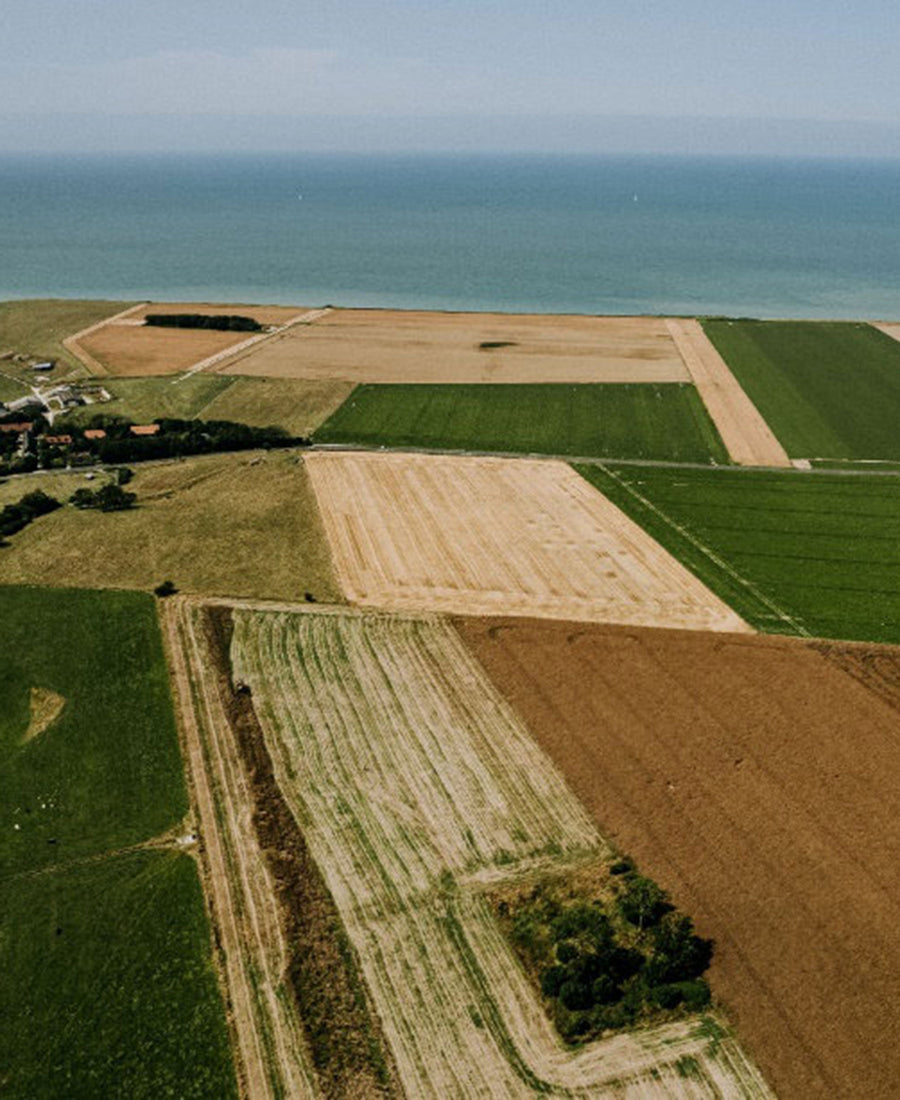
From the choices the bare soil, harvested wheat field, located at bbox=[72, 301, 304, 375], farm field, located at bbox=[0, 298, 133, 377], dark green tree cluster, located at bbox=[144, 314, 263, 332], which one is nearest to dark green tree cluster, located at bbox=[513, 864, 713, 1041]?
the bare soil

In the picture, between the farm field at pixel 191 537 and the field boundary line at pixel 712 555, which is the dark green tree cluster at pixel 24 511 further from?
the field boundary line at pixel 712 555

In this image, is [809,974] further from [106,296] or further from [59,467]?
[106,296]

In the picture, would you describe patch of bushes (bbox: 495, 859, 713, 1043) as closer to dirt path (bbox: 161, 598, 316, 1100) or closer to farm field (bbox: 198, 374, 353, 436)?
dirt path (bbox: 161, 598, 316, 1100)

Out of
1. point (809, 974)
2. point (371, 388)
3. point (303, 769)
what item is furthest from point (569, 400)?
point (809, 974)

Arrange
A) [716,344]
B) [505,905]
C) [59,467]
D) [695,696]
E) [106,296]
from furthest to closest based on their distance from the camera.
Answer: [106,296] → [716,344] → [59,467] → [695,696] → [505,905]

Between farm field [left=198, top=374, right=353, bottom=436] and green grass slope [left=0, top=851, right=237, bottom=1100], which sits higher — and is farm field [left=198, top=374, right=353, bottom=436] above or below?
above

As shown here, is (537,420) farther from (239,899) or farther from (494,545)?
(239,899)

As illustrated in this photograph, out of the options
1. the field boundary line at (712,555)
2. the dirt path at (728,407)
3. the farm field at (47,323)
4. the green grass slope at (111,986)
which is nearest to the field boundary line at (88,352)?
the farm field at (47,323)
